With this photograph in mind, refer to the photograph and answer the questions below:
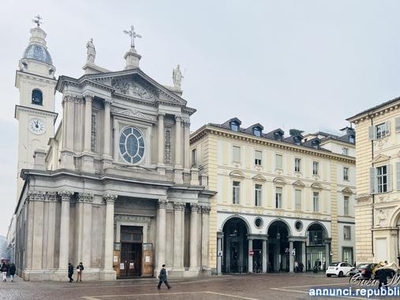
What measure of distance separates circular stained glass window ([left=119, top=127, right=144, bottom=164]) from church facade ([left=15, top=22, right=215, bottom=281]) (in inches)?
3.6

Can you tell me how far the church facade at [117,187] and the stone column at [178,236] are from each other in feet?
0.29

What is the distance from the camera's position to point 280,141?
5381 cm

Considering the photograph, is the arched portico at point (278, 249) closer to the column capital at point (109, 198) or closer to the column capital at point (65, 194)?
the column capital at point (109, 198)

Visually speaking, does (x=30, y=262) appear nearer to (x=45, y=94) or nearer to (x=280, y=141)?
(x=280, y=141)

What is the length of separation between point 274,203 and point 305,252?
7.78m

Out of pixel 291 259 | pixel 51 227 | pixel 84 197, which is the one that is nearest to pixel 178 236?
pixel 84 197

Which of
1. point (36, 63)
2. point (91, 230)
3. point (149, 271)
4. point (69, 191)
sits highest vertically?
point (36, 63)

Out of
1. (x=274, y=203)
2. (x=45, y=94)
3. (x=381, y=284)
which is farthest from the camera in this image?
(x=45, y=94)

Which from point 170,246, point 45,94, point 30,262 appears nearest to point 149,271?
point 170,246

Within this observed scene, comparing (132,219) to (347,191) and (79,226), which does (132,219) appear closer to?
(79,226)

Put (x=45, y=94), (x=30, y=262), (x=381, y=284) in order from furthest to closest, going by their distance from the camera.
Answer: (x=45, y=94) → (x=30, y=262) → (x=381, y=284)

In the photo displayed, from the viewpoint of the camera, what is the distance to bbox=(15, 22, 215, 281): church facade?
126ft

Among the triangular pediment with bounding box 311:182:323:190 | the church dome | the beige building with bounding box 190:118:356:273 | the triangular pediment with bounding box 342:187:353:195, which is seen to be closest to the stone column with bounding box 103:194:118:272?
the beige building with bounding box 190:118:356:273

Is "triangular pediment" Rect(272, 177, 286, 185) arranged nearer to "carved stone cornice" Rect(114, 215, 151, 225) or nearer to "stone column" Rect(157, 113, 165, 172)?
"stone column" Rect(157, 113, 165, 172)
